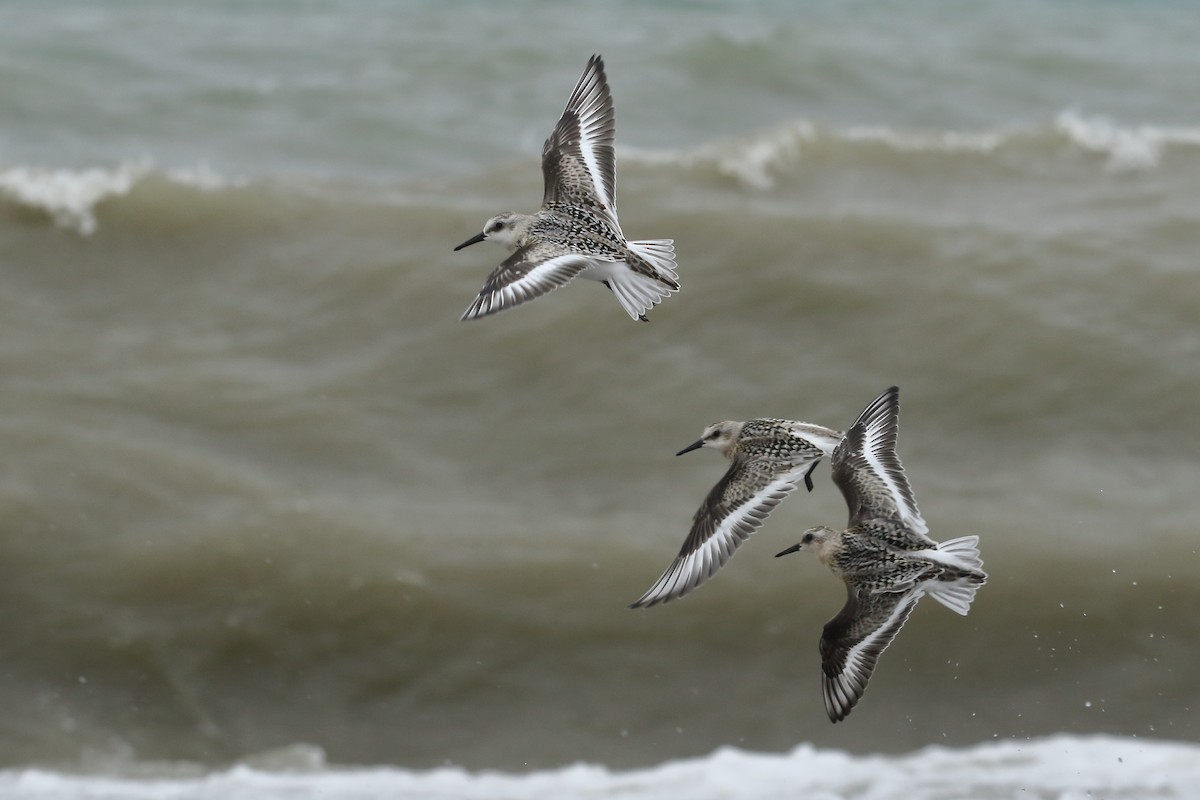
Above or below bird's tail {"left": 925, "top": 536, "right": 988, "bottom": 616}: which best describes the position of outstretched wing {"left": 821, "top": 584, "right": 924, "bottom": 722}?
below

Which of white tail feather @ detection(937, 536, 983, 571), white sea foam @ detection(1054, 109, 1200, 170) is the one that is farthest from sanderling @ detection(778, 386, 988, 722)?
white sea foam @ detection(1054, 109, 1200, 170)

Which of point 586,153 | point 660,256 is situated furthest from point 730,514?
point 586,153

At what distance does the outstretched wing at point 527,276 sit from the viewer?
412cm

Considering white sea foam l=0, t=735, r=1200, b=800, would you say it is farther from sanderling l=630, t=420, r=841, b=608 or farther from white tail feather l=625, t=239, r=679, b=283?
white tail feather l=625, t=239, r=679, b=283

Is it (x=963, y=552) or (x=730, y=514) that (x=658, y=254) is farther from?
(x=963, y=552)

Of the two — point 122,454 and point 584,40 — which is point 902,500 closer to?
point 122,454

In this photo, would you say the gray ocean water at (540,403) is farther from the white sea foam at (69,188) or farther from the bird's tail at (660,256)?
the bird's tail at (660,256)

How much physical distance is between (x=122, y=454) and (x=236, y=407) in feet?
2.26

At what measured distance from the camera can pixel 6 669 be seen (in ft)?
19.0

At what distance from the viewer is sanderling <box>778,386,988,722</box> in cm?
407

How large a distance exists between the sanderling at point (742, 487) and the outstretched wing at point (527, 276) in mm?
677

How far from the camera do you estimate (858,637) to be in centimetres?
416

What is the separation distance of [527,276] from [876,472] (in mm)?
1201

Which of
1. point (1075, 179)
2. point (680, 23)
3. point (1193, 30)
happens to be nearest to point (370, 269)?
point (1075, 179)
